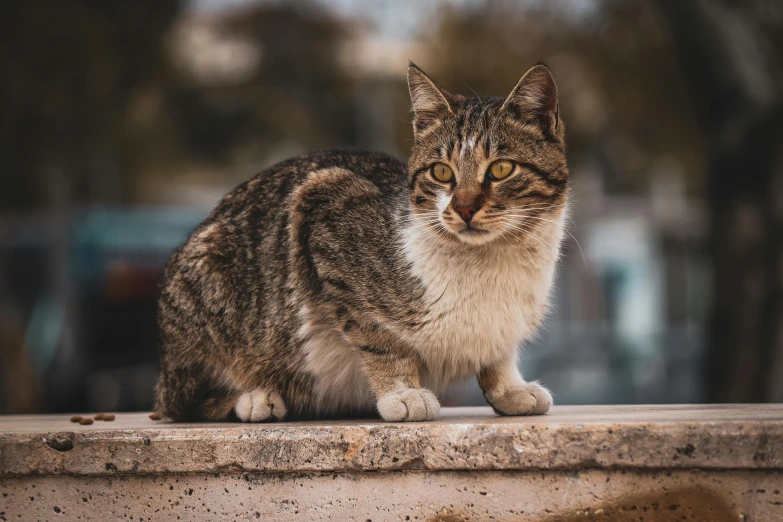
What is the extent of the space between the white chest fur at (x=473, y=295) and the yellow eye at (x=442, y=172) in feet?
0.83

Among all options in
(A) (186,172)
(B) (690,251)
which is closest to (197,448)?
(A) (186,172)

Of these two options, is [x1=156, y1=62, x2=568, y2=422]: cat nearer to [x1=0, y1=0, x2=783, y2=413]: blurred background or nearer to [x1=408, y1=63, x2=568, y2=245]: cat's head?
[x1=408, y1=63, x2=568, y2=245]: cat's head

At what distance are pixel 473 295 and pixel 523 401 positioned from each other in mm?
534

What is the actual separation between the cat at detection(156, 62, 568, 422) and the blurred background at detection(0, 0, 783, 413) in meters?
5.16

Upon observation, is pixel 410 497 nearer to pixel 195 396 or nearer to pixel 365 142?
pixel 195 396

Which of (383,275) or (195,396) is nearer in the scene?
(383,275)

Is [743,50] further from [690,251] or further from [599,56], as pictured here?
[690,251]

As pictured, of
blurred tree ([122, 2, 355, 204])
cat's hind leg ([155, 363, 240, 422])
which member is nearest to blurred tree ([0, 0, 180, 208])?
blurred tree ([122, 2, 355, 204])

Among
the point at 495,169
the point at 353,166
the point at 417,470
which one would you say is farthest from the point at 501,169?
the point at 417,470

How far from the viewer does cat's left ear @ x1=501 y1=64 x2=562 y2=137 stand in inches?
158

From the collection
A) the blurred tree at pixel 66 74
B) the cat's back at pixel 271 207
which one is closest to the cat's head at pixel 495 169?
the cat's back at pixel 271 207

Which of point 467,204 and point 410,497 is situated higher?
point 467,204

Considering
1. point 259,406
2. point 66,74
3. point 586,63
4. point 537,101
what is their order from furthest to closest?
point 586,63 → point 66,74 → point 259,406 → point 537,101

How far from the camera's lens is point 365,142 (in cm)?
1830
